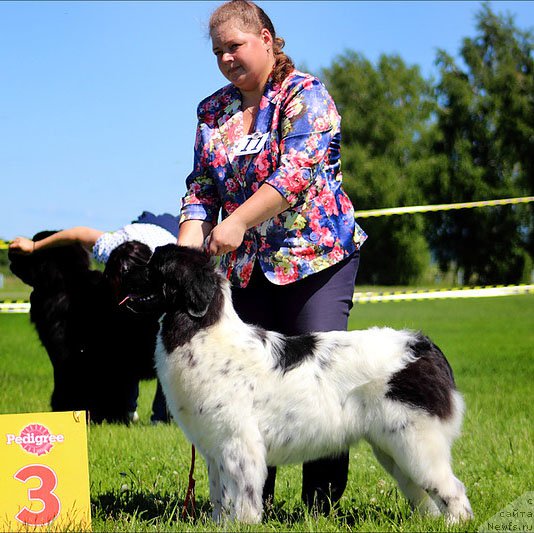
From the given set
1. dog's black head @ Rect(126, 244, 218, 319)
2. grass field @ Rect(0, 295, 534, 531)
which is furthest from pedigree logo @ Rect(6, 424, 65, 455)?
dog's black head @ Rect(126, 244, 218, 319)

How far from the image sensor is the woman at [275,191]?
3.89 metres

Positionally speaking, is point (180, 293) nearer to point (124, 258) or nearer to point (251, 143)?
point (251, 143)

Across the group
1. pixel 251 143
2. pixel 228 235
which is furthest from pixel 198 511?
pixel 251 143

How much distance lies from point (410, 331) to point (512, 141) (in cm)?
4490

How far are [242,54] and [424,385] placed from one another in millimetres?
1911

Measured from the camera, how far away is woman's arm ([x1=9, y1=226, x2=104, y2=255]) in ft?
22.3

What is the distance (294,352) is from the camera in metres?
3.84

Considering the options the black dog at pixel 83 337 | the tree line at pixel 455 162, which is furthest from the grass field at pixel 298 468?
the tree line at pixel 455 162

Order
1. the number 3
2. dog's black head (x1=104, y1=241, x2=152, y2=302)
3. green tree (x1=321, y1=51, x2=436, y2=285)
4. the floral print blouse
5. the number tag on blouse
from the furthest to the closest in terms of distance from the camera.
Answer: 1. green tree (x1=321, y1=51, x2=436, y2=285)
2. dog's black head (x1=104, y1=241, x2=152, y2=302)
3. the number tag on blouse
4. the floral print blouse
5. the number 3

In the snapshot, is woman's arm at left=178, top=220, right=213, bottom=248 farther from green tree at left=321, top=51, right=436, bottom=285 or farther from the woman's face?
green tree at left=321, top=51, right=436, bottom=285

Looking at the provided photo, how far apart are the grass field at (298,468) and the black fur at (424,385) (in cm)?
49

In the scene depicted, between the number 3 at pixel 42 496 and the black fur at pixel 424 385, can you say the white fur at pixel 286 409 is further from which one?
the number 3 at pixel 42 496

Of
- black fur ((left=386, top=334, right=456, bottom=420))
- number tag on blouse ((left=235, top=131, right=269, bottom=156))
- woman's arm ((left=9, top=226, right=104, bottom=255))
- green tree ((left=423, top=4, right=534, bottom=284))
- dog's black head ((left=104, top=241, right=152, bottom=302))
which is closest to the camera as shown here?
black fur ((left=386, top=334, right=456, bottom=420))

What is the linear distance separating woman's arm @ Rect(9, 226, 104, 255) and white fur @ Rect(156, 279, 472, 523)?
320 centimetres
